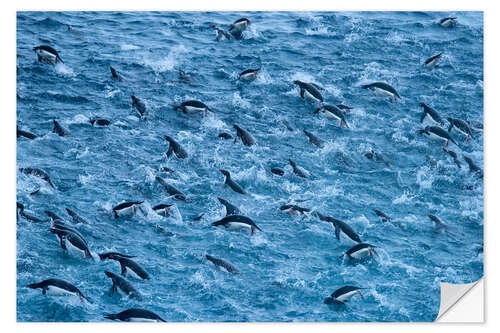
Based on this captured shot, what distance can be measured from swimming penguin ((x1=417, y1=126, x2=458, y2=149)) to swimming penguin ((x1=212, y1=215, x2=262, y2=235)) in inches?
69.4

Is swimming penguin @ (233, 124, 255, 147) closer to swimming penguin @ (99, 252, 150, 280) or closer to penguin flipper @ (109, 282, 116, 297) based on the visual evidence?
swimming penguin @ (99, 252, 150, 280)

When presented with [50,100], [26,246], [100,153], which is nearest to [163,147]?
[100,153]

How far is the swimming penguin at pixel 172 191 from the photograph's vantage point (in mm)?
5625

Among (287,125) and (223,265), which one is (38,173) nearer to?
(223,265)

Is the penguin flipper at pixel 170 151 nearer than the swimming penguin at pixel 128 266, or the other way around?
the swimming penguin at pixel 128 266

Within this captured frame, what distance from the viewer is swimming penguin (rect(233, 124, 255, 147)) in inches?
225

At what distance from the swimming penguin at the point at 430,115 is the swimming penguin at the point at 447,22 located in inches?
29.8

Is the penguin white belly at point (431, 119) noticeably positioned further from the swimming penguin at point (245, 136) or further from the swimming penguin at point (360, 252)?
the swimming penguin at point (245, 136)

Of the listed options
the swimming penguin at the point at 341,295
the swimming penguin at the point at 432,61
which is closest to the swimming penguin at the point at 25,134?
the swimming penguin at the point at 341,295

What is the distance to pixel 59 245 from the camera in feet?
18.0

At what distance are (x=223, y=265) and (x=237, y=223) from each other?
39 cm

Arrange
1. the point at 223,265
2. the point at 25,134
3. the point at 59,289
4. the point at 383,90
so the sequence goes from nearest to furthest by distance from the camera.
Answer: the point at 59,289, the point at 223,265, the point at 25,134, the point at 383,90

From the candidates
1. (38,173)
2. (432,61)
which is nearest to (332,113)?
(432,61)

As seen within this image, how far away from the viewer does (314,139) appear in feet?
18.7
